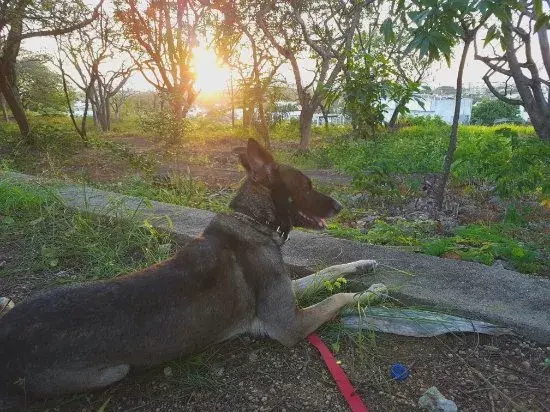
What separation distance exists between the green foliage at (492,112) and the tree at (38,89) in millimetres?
33167

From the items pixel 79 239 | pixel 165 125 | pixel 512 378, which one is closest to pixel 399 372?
pixel 512 378

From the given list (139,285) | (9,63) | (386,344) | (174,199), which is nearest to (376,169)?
(174,199)

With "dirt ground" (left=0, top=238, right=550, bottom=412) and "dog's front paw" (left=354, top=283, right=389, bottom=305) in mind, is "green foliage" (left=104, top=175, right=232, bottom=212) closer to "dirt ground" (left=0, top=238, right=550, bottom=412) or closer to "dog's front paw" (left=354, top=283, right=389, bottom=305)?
"dog's front paw" (left=354, top=283, right=389, bottom=305)

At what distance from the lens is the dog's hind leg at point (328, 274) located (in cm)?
321

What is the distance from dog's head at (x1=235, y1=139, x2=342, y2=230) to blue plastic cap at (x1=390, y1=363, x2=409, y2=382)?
1.21 metres

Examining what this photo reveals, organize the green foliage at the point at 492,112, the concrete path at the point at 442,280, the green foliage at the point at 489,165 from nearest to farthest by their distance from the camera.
A: the concrete path at the point at 442,280 → the green foliage at the point at 489,165 → the green foliage at the point at 492,112

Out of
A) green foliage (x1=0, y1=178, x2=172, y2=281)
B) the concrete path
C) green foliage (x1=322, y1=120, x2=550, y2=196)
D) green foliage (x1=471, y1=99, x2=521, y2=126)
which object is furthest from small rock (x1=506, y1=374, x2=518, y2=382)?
green foliage (x1=471, y1=99, x2=521, y2=126)

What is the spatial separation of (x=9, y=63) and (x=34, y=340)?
51.0 feet

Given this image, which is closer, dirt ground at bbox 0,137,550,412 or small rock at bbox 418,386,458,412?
small rock at bbox 418,386,458,412

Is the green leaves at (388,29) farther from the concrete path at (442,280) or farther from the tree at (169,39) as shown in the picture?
the tree at (169,39)

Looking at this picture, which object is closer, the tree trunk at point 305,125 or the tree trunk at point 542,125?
the tree trunk at point 542,125

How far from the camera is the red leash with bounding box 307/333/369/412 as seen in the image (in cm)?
217

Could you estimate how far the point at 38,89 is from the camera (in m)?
31.7

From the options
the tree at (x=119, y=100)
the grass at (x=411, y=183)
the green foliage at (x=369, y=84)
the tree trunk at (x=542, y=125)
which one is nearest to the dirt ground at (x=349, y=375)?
the grass at (x=411, y=183)
